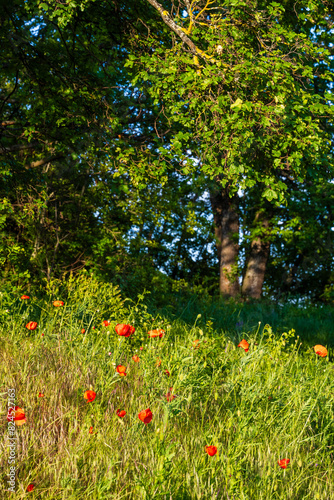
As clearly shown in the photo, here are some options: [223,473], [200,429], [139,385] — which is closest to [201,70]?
[139,385]

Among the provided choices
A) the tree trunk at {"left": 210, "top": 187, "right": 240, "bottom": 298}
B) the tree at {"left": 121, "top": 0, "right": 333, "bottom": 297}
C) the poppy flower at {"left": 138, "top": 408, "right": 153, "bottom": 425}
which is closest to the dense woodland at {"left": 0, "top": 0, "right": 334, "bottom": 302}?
the tree at {"left": 121, "top": 0, "right": 333, "bottom": 297}

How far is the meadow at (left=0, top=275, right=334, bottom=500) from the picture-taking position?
213 cm

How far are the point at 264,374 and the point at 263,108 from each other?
96.7 inches

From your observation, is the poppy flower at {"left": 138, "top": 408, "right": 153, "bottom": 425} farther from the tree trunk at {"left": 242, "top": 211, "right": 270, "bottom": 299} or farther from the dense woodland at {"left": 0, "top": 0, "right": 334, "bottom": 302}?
the tree trunk at {"left": 242, "top": 211, "right": 270, "bottom": 299}

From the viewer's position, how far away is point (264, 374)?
12.1 feet

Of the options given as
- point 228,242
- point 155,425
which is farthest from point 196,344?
point 228,242

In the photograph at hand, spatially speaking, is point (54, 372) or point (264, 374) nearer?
point (54, 372)

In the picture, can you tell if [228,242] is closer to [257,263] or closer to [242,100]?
[257,263]

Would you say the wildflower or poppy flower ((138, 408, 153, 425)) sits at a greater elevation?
the wildflower

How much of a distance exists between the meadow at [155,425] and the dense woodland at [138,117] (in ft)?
6.51

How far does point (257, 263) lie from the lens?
514 inches

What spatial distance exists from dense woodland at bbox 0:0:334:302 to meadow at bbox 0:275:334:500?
1984 mm

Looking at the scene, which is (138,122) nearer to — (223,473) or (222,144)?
(222,144)

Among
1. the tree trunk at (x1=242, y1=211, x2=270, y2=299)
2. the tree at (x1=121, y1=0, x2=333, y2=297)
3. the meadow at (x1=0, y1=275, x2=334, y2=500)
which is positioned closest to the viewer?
the meadow at (x1=0, y1=275, x2=334, y2=500)
